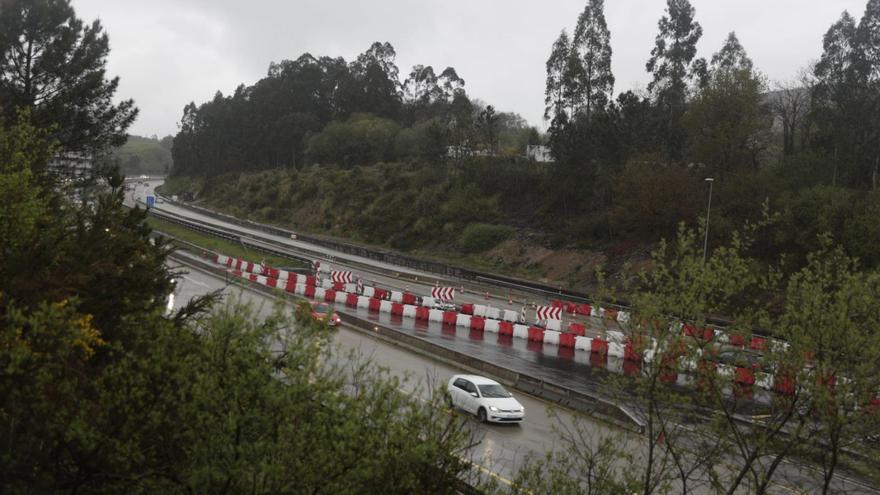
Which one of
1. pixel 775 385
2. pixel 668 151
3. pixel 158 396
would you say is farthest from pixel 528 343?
pixel 668 151

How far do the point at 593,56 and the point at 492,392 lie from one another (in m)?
61.2

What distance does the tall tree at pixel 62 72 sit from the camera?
3722 centimetres

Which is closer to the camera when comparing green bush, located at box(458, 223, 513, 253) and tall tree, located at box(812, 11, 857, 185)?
tall tree, located at box(812, 11, 857, 185)

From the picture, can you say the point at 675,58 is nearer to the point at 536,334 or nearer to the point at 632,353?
the point at 536,334

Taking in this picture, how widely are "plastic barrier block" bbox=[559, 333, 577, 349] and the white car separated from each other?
12354mm

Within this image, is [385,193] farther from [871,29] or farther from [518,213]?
[871,29]

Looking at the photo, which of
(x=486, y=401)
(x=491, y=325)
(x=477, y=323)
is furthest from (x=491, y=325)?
(x=486, y=401)

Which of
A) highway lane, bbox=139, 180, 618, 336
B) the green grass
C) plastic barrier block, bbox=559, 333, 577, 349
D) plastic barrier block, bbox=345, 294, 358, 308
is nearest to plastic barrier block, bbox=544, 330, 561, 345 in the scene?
plastic barrier block, bbox=559, 333, 577, 349

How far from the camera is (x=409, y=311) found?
40562 mm

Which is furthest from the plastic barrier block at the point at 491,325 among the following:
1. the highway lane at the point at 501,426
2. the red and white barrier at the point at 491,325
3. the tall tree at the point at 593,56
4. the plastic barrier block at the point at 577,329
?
the tall tree at the point at 593,56

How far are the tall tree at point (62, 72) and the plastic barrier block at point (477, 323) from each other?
63.6 ft

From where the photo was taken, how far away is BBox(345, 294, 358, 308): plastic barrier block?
139ft

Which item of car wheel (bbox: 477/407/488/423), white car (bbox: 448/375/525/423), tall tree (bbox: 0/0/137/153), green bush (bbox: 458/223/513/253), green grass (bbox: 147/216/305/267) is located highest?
tall tree (bbox: 0/0/137/153)

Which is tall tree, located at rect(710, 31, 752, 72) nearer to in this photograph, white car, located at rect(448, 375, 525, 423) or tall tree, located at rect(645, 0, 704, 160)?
tall tree, located at rect(645, 0, 704, 160)
